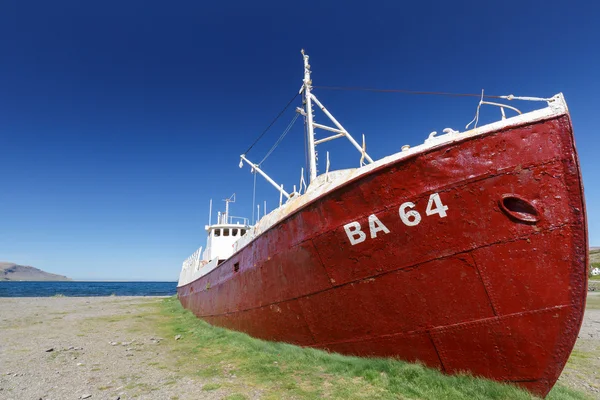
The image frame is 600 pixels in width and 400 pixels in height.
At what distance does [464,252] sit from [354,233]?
5.72 ft

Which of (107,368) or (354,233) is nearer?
(354,233)

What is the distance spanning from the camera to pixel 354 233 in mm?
5688

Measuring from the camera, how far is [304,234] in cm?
657

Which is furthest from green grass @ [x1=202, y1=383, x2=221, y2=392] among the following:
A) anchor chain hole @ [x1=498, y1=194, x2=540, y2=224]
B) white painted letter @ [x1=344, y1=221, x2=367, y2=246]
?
anchor chain hole @ [x1=498, y1=194, x2=540, y2=224]

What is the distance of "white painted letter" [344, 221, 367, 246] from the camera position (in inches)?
221

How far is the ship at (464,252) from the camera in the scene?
444cm

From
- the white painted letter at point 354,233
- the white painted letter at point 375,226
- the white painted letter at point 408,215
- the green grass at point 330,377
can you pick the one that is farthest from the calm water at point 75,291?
the white painted letter at point 408,215

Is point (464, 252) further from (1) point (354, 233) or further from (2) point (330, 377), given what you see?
(2) point (330, 377)

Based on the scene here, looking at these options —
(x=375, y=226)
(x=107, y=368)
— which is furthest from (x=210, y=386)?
(x=375, y=226)

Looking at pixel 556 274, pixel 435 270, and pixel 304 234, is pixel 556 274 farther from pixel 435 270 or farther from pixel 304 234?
pixel 304 234

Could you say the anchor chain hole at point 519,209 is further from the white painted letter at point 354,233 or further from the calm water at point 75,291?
the calm water at point 75,291

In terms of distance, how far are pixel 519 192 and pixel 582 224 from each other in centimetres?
88

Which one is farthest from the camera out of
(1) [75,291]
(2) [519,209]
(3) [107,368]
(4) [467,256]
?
(1) [75,291]

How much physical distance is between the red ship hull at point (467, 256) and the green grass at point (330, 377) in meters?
0.24
